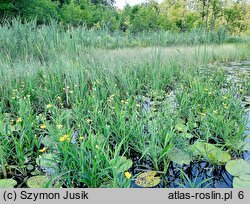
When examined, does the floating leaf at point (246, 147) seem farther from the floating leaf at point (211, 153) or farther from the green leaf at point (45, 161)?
the green leaf at point (45, 161)

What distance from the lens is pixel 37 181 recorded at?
5.09 ft

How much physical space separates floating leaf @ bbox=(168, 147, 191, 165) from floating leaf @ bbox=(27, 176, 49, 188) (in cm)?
89

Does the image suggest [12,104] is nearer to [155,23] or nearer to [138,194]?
[138,194]

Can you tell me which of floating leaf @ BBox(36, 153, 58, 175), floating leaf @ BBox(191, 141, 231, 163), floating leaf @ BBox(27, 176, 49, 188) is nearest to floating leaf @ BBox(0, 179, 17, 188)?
floating leaf @ BBox(27, 176, 49, 188)

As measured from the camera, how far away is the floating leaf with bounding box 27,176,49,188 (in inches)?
59.3

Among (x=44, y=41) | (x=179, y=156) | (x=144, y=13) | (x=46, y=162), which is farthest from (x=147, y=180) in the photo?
(x=144, y=13)

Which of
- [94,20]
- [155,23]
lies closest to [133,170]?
[155,23]

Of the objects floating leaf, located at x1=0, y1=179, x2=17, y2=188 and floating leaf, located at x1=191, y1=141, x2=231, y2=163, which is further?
floating leaf, located at x1=191, y1=141, x2=231, y2=163

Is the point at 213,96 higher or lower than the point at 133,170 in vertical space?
higher

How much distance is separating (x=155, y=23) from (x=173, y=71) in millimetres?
15433

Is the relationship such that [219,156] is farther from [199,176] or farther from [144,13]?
[144,13]

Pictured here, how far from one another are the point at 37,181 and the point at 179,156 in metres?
1.01

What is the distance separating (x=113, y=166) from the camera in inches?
54.7

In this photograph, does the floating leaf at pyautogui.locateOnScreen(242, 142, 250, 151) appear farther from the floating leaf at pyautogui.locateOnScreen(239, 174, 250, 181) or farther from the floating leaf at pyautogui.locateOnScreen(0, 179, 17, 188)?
the floating leaf at pyautogui.locateOnScreen(0, 179, 17, 188)
